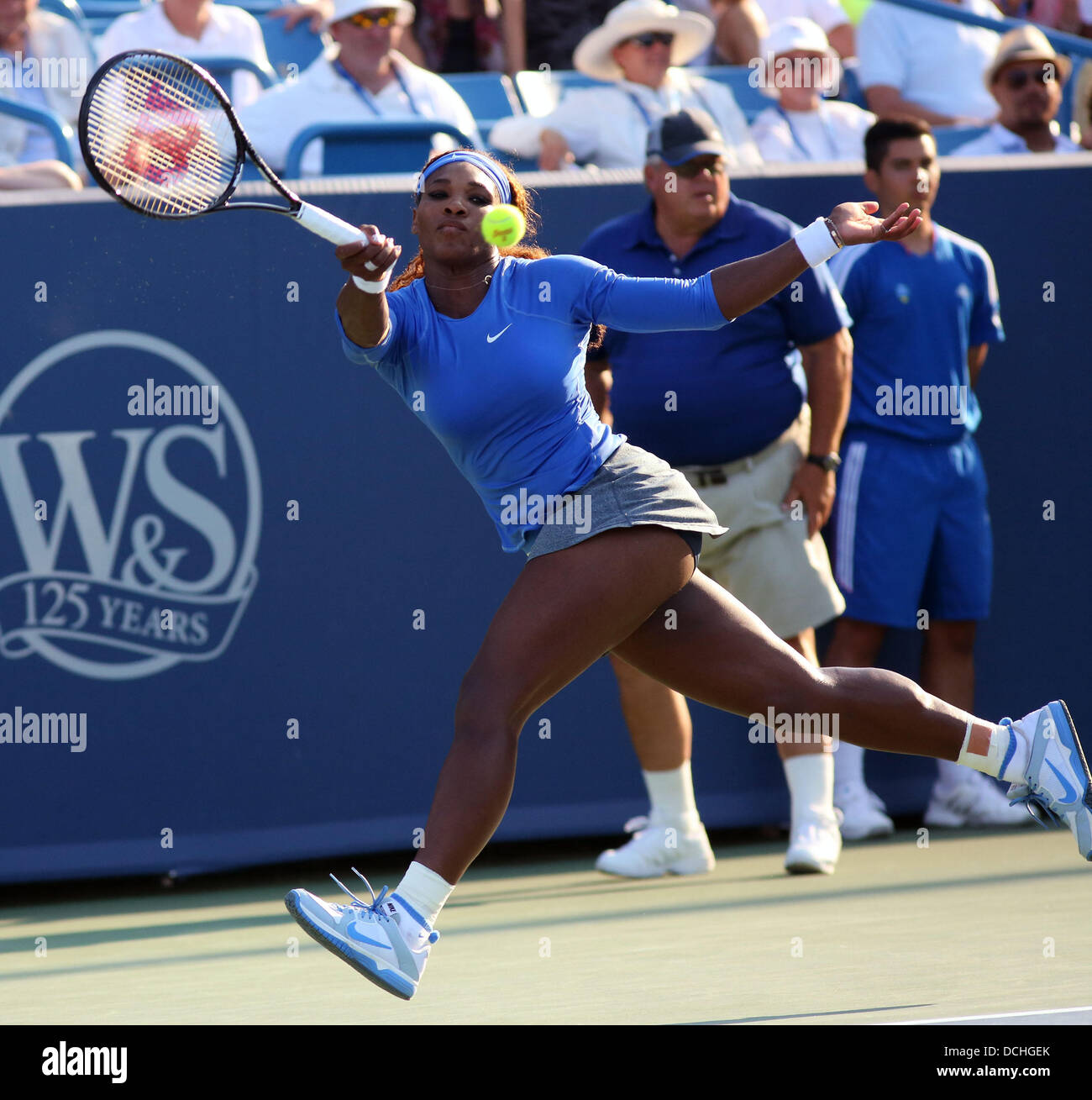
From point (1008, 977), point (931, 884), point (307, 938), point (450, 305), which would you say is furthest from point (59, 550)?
point (1008, 977)

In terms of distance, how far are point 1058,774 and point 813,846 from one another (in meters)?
1.62

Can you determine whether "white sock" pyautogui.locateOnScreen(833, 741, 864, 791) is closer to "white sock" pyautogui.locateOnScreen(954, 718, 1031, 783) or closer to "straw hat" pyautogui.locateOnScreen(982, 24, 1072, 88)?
"white sock" pyautogui.locateOnScreen(954, 718, 1031, 783)

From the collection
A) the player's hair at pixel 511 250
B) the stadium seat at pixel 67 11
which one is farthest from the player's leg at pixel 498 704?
the stadium seat at pixel 67 11

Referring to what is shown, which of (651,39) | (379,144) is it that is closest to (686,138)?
(379,144)

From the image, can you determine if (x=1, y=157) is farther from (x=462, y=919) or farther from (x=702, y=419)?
(x=462, y=919)

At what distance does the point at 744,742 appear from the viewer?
20.4 ft

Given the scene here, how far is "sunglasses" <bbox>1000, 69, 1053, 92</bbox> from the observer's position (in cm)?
738

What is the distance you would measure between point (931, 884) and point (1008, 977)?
1362 mm

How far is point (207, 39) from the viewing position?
739cm

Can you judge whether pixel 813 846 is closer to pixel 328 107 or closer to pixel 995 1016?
pixel 995 1016

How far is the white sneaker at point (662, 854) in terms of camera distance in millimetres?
5629

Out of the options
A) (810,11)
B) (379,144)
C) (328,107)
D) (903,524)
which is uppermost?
(810,11)

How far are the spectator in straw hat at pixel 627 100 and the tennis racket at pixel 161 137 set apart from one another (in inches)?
124

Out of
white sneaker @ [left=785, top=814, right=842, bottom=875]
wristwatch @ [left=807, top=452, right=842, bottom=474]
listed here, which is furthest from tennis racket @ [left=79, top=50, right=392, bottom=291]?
white sneaker @ [left=785, top=814, right=842, bottom=875]
